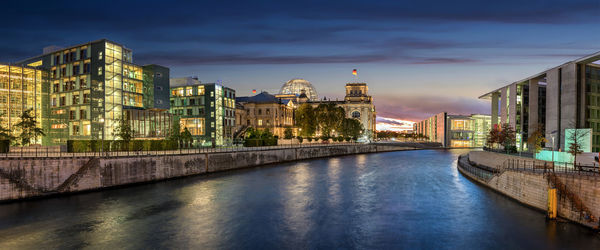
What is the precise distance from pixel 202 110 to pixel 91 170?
179 feet

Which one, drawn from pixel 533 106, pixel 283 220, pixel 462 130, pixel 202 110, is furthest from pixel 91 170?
pixel 462 130

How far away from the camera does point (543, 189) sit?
1032 inches

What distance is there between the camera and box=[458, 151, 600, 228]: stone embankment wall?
2183 cm

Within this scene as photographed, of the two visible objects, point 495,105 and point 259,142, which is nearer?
point 259,142

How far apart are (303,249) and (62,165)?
1088 inches

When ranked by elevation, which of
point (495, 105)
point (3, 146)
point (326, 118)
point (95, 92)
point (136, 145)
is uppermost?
point (95, 92)

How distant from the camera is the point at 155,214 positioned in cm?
2856

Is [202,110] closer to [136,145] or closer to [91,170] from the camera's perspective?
[136,145]

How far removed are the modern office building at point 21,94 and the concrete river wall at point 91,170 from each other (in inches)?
1365

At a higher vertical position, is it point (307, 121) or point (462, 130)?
point (307, 121)

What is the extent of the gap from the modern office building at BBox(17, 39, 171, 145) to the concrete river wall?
2051 cm

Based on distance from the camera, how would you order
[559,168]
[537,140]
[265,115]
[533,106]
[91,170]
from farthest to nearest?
[265,115] < [533,106] < [537,140] < [91,170] < [559,168]

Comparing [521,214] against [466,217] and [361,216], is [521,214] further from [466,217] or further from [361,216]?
[361,216]

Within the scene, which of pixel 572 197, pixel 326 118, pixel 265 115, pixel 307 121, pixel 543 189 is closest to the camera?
pixel 572 197
